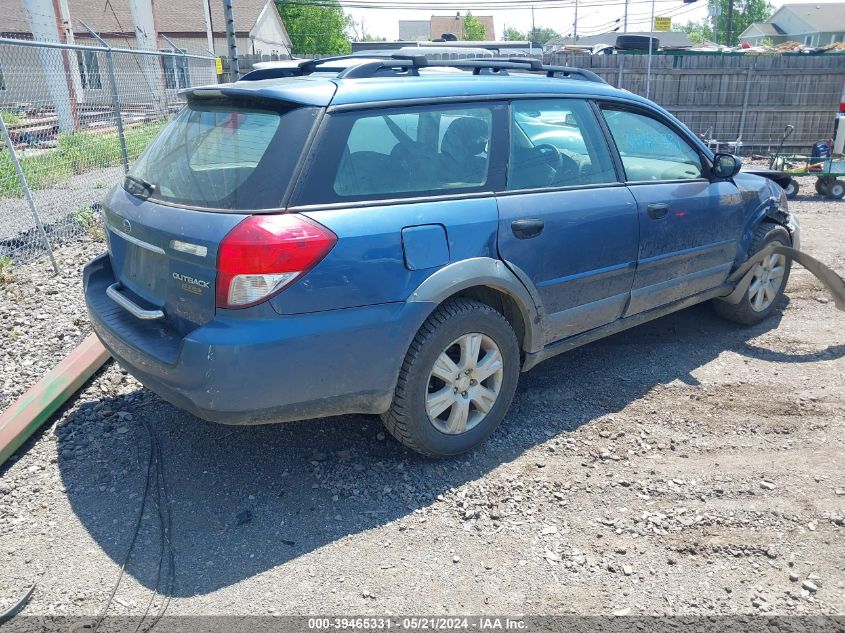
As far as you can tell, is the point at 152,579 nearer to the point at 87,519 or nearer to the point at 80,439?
the point at 87,519

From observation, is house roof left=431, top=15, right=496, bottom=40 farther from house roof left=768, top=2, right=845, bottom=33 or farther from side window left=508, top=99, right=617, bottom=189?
side window left=508, top=99, right=617, bottom=189

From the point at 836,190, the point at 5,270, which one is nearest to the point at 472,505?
the point at 5,270

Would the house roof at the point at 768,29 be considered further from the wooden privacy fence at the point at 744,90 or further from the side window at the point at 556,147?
the side window at the point at 556,147

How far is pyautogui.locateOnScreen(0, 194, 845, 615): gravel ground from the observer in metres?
2.63

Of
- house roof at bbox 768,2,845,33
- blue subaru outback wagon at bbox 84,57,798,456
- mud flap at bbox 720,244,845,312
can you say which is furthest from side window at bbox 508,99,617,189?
house roof at bbox 768,2,845,33

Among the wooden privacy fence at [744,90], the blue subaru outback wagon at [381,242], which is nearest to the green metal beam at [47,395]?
the blue subaru outback wagon at [381,242]

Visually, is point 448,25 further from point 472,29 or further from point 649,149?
point 649,149

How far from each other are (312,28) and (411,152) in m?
52.9

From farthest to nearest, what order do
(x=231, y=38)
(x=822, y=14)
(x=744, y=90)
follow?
(x=822, y=14) → (x=744, y=90) → (x=231, y=38)

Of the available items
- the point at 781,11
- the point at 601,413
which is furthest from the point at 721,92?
the point at 781,11

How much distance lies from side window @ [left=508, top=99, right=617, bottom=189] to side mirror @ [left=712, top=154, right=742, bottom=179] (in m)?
1.09

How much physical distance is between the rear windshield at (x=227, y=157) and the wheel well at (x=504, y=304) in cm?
115

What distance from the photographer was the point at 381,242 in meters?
2.91

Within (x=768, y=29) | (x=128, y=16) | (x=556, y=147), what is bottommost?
(x=556, y=147)
